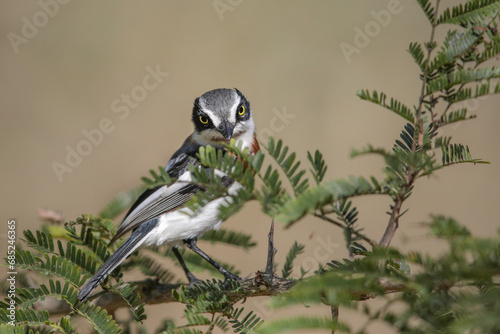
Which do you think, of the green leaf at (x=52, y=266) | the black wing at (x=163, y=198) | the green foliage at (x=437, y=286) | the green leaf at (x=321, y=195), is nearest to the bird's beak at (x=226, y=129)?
the black wing at (x=163, y=198)

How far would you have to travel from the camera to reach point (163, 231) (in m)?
3.70

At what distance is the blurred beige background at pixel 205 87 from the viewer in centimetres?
688

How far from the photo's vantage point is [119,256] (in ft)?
9.60

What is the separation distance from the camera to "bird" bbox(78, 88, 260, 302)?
3.23 meters

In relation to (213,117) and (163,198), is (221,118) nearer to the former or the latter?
(213,117)

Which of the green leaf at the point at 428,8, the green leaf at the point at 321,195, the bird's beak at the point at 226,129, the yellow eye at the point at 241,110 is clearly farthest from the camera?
the yellow eye at the point at 241,110

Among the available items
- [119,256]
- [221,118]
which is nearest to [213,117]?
[221,118]

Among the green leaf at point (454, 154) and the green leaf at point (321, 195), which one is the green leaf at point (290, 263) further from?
the green leaf at point (321, 195)

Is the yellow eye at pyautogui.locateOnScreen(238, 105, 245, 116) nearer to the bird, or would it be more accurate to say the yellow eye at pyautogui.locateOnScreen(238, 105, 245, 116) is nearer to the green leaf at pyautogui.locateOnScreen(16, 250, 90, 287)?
the bird

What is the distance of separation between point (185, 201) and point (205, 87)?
13.9 feet

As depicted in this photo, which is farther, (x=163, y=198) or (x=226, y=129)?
(x=226, y=129)

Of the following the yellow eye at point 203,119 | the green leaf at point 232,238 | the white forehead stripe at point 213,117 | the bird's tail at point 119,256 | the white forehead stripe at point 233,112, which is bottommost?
the bird's tail at point 119,256

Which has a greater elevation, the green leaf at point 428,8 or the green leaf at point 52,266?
the green leaf at point 428,8

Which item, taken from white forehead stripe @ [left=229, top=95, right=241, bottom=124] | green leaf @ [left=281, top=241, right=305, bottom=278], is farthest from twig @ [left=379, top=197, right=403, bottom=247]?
white forehead stripe @ [left=229, top=95, right=241, bottom=124]
